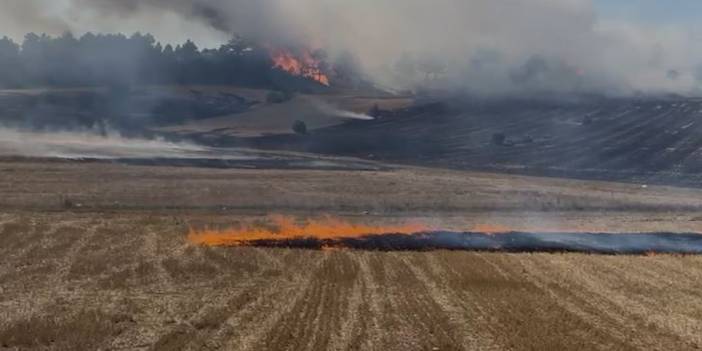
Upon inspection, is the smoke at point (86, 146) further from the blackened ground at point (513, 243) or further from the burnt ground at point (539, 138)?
the blackened ground at point (513, 243)

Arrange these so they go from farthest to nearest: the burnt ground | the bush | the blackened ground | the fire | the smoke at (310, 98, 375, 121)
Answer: the smoke at (310, 98, 375, 121) < the bush < the burnt ground < the fire < the blackened ground

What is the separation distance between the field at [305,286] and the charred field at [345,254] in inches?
4.7

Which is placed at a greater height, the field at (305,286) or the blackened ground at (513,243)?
the blackened ground at (513,243)

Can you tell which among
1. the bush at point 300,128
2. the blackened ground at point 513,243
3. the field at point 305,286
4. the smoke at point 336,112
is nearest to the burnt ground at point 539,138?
the bush at point 300,128

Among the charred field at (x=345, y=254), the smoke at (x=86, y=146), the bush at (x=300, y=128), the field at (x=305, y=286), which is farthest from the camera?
the bush at (x=300, y=128)

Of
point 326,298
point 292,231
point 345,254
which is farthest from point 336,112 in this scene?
point 326,298

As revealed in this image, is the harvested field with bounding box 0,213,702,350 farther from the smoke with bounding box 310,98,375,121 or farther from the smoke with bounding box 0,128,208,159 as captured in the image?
the smoke with bounding box 310,98,375,121

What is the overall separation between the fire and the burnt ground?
52.2 meters

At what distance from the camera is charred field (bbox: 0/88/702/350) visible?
22.5 m

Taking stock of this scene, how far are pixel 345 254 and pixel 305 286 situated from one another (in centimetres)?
766

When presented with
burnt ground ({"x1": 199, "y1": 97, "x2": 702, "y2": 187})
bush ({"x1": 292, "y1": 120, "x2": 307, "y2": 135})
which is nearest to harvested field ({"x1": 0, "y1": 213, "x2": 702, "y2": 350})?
burnt ground ({"x1": 199, "y1": 97, "x2": 702, "y2": 187})

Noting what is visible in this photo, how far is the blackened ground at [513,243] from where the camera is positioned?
39125 mm

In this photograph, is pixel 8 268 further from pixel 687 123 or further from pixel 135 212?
pixel 687 123

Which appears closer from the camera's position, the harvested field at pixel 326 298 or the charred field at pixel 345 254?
the harvested field at pixel 326 298
